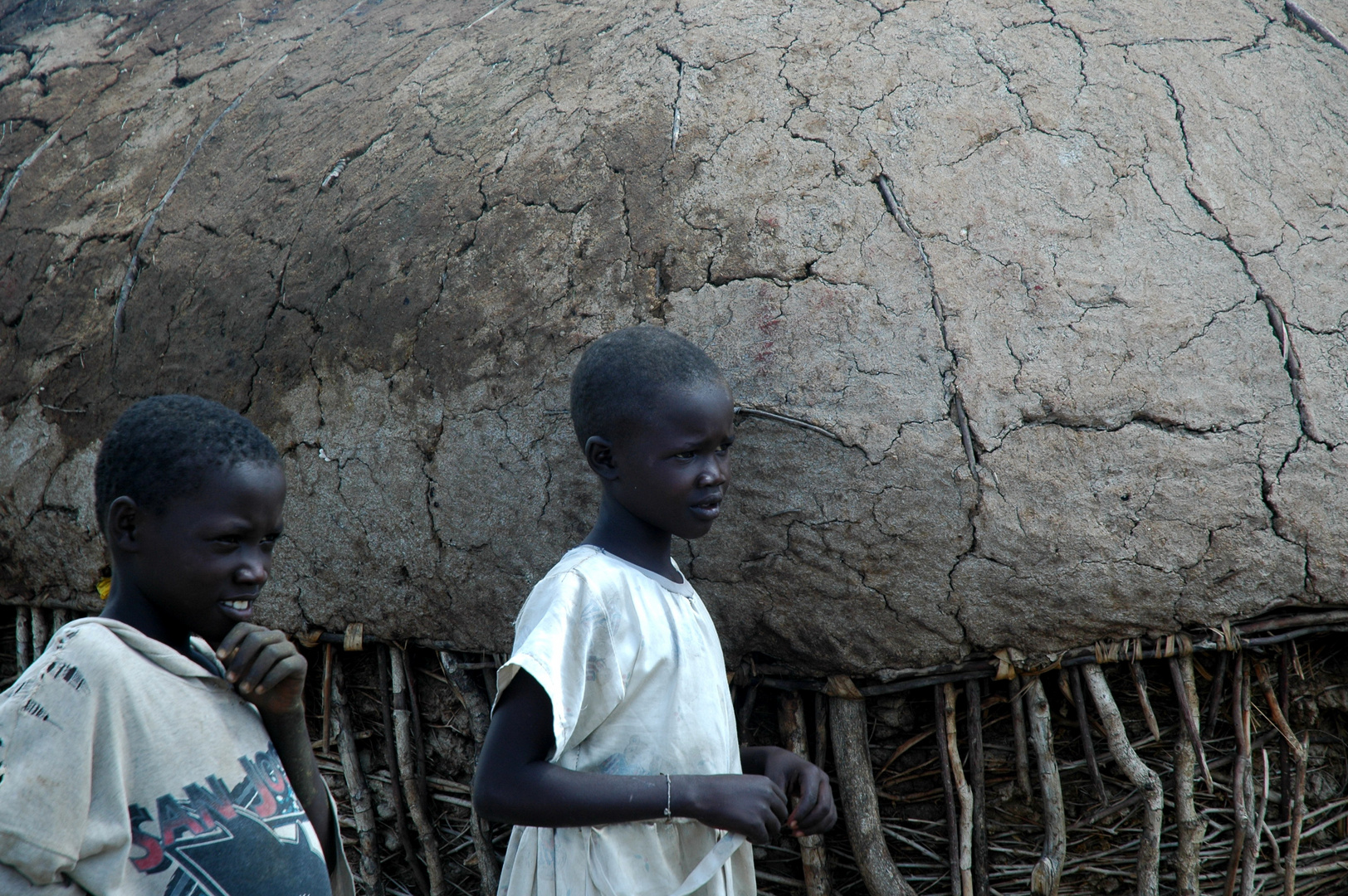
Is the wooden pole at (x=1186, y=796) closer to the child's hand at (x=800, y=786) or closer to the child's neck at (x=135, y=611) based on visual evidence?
the child's hand at (x=800, y=786)

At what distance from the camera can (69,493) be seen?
275 centimetres

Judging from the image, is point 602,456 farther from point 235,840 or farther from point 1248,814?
point 1248,814

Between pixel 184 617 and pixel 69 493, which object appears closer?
pixel 184 617

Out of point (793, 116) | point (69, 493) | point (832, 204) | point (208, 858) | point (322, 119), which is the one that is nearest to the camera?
point (208, 858)

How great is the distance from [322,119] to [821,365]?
1909 mm

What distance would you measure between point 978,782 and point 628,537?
105 centimetres

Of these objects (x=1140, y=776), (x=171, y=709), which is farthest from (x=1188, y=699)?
(x=171, y=709)

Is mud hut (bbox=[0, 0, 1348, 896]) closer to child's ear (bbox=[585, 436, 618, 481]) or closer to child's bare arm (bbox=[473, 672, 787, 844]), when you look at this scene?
child's ear (bbox=[585, 436, 618, 481])

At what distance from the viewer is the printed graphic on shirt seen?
1239 mm

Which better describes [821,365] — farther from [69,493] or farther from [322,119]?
[69,493]

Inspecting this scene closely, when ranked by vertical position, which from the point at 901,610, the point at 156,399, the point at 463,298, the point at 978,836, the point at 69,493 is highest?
the point at 156,399

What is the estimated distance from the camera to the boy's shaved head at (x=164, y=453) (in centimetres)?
136

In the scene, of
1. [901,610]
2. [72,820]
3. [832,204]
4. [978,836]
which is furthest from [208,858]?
[832,204]

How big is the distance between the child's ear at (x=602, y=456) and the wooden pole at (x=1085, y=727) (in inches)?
45.1
